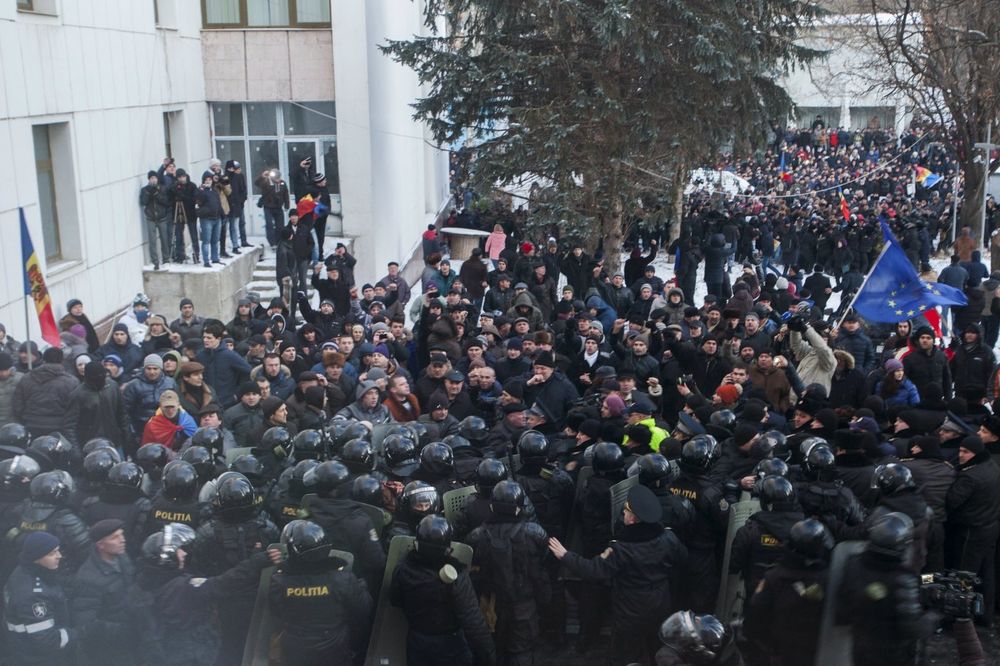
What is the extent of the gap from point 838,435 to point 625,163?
41.3 ft

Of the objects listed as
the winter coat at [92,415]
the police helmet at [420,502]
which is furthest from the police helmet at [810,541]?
the winter coat at [92,415]

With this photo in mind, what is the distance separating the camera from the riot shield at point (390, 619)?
602 cm

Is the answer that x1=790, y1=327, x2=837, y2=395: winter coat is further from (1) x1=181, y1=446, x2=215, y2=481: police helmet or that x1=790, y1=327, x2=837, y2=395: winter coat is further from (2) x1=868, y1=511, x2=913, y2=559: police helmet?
(1) x1=181, y1=446, x2=215, y2=481: police helmet

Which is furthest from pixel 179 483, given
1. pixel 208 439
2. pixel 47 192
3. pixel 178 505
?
pixel 47 192

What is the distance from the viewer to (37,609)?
545 centimetres

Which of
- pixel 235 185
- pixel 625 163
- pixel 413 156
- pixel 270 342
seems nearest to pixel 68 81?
pixel 235 185

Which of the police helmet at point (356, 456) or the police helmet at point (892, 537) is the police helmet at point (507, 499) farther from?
the police helmet at point (892, 537)

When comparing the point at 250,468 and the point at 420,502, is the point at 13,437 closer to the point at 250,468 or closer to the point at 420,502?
the point at 250,468

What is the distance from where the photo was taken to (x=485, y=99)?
62.8 ft

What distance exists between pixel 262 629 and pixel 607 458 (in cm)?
238

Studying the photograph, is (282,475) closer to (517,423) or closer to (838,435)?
(517,423)

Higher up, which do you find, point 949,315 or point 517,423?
point 517,423

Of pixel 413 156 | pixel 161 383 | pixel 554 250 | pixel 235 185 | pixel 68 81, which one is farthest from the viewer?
pixel 413 156

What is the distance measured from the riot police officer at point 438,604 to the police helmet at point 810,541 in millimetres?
1726
